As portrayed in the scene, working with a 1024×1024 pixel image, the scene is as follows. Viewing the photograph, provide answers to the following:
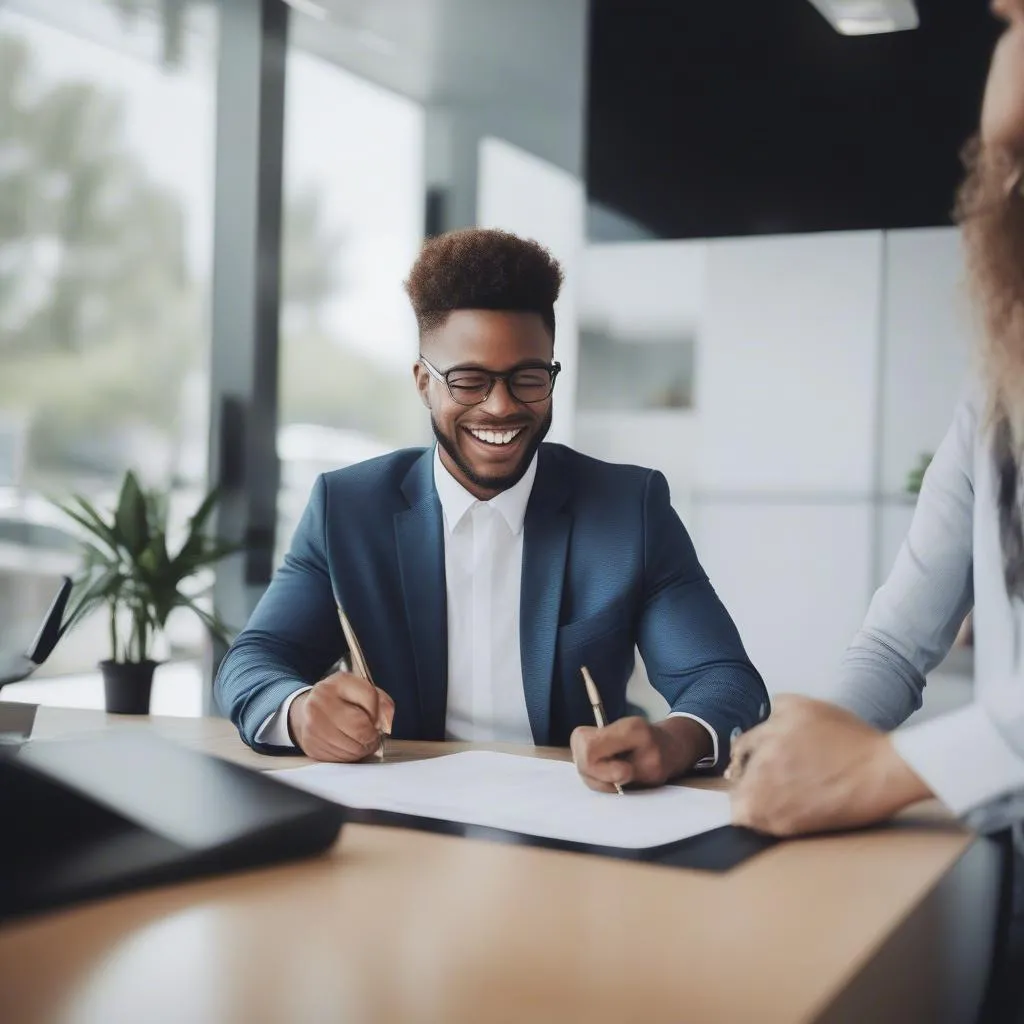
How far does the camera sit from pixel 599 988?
2.63 feet

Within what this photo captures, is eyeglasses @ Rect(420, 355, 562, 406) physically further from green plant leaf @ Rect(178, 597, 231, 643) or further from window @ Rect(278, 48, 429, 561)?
window @ Rect(278, 48, 429, 561)

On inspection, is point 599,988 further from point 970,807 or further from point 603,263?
point 603,263

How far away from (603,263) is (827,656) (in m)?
1.71

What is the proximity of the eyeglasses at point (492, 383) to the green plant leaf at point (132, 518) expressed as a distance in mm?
1614

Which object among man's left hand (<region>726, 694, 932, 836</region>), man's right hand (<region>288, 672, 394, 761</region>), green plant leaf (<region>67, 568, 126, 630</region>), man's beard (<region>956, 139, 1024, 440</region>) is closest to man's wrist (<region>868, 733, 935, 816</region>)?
man's left hand (<region>726, 694, 932, 836</region>)

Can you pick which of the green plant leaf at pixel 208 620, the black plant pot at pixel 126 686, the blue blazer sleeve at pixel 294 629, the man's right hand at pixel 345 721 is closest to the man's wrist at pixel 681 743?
the man's right hand at pixel 345 721

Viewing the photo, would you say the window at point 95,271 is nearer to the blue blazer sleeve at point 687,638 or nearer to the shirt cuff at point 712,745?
the blue blazer sleeve at point 687,638

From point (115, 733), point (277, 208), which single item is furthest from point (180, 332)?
point (115, 733)

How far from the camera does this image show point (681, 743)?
154cm

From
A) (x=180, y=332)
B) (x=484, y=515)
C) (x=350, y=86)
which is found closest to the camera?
(x=484, y=515)

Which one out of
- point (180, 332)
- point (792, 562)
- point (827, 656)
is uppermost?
point (180, 332)

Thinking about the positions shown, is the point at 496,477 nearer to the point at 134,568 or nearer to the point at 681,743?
the point at 681,743

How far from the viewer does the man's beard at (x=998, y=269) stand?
4.71ft

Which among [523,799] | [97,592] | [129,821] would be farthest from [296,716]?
[97,592]
